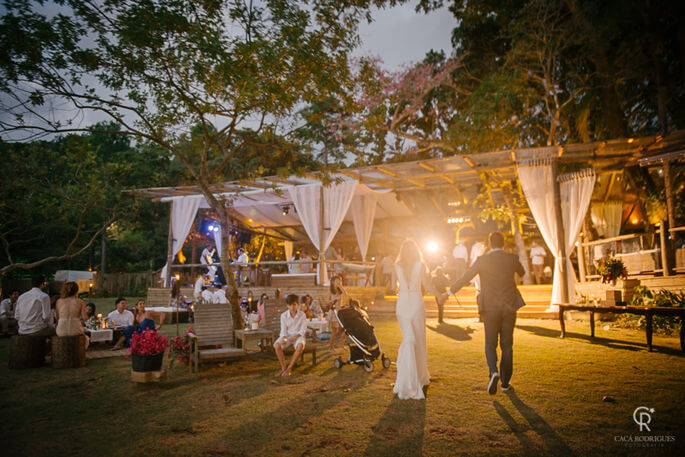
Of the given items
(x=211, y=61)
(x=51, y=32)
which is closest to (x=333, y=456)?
(x=211, y=61)

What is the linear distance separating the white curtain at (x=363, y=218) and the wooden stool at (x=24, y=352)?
9774 mm

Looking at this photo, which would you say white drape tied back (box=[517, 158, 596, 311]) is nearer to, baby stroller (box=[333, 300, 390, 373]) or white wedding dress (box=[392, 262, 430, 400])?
baby stroller (box=[333, 300, 390, 373])

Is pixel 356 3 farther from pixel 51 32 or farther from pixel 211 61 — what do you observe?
pixel 51 32

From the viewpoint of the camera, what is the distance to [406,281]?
16.2 feet

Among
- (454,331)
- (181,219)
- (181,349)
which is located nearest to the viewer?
(181,349)

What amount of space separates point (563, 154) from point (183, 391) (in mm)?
10868

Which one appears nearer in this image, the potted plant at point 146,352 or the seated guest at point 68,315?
the potted plant at point 146,352

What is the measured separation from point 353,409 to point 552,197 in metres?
9.26

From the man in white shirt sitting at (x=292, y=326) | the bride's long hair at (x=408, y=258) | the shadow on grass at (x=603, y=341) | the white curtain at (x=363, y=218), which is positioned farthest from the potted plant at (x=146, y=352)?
the white curtain at (x=363, y=218)

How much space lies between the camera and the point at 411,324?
188 inches

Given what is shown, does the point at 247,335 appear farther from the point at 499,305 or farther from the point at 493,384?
the point at 499,305

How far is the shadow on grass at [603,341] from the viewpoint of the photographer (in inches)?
257

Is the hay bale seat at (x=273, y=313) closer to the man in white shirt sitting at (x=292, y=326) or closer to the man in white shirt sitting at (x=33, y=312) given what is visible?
Result: the man in white shirt sitting at (x=292, y=326)

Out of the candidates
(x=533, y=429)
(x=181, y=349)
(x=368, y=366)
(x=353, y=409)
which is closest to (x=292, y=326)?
(x=368, y=366)
